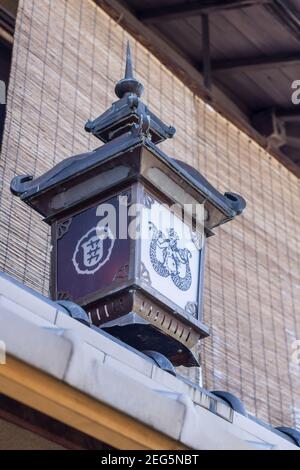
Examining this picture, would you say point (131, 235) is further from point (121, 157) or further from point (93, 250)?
point (121, 157)

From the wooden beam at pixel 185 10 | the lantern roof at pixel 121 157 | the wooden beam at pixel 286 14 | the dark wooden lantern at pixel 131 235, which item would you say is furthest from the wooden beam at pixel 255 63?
the dark wooden lantern at pixel 131 235

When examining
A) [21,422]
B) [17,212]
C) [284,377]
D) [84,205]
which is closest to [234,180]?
[284,377]

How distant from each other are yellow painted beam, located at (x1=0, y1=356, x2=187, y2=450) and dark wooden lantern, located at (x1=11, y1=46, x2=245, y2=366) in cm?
86

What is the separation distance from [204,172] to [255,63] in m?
1.14

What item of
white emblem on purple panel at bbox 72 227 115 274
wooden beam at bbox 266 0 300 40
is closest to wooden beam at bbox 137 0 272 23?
wooden beam at bbox 266 0 300 40

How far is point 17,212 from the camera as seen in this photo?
4484 millimetres

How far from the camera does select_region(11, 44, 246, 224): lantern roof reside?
341 centimetres

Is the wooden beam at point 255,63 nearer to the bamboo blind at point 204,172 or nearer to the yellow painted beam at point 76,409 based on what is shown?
the bamboo blind at point 204,172

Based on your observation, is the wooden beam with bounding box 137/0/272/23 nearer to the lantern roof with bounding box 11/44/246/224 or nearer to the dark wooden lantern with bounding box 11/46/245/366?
the lantern roof with bounding box 11/44/246/224

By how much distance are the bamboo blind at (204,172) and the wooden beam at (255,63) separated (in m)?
0.51

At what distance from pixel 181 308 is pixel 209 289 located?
2180mm

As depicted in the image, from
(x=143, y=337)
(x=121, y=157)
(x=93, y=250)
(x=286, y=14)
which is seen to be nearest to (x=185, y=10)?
(x=286, y=14)

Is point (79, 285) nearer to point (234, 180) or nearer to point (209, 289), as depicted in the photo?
point (209, 289)

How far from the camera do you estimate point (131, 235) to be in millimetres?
3322
